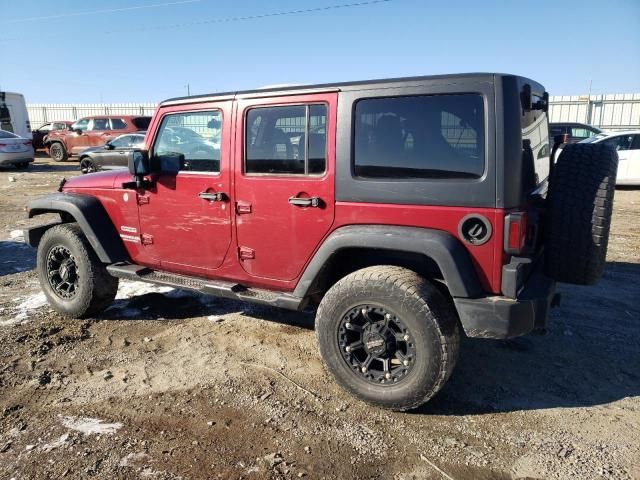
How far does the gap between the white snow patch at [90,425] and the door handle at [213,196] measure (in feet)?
5.37

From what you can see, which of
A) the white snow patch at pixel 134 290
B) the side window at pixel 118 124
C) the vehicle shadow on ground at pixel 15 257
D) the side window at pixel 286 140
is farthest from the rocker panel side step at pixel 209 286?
the side window at pixel 118 124

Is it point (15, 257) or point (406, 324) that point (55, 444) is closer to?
point (406, 324)

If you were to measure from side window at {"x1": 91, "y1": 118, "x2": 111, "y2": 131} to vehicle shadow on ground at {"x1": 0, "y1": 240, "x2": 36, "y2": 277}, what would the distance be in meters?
12.6

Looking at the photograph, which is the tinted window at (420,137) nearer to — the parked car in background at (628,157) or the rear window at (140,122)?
the parked car in background at (628,157)

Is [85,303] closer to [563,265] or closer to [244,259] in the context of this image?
[244,259]

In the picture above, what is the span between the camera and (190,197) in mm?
3773

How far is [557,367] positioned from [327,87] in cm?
261

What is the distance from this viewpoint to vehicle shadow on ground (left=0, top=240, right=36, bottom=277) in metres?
6.11

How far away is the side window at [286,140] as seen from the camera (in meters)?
3.22

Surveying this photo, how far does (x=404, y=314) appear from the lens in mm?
2850

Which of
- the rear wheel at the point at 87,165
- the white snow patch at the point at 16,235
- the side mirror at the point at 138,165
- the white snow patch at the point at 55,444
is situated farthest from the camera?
the rear wheel at the point at 87,165

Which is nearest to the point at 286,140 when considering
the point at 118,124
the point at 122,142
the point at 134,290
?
the point at 134,290

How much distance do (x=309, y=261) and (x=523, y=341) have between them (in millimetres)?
2012

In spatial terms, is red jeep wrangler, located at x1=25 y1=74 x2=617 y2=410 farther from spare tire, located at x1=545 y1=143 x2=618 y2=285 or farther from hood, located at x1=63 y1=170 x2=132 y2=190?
hood, located at x1=63 y1=170 x2=132 y2=190
